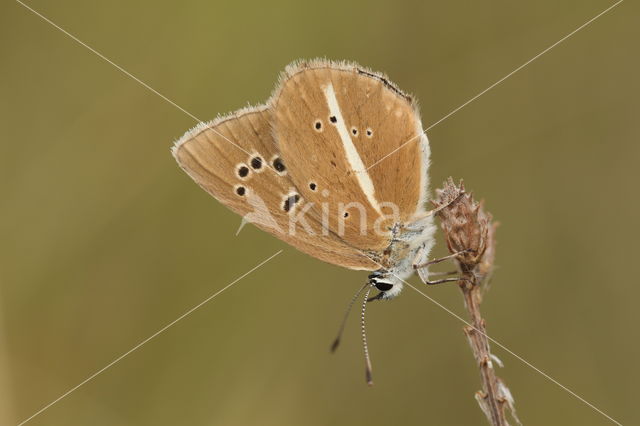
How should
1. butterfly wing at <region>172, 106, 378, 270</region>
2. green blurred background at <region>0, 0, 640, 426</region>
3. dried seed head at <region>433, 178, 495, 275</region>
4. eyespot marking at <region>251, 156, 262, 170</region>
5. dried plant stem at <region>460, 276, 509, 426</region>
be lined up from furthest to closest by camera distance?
green blurred background at <region>0, 0, 640, 426</region> < eyespot marking at <region>251, 156, 262, 170</region> < butterfly wing at <region>172, 106, 378, 270</region> < dried seed head at <region>433, 178, 495, 275</region> < dried plant stem at <region>460, 276, 509, 426</region>

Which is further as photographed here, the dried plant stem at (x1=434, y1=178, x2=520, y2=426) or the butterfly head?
the butterfly head

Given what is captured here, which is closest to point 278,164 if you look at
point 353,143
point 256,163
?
point 256,163

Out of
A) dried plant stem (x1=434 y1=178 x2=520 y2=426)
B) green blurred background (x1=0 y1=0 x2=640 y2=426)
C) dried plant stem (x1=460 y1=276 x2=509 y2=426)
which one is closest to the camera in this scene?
dried plant stem (x1=460 y1=276 x2=509 y2=426)

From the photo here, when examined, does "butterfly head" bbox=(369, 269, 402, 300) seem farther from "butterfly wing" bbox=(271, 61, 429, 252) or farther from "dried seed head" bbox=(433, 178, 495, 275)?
"dried seed head" bbox=(433, 178, 495, 275)

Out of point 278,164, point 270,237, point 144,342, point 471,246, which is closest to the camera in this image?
point 471,246

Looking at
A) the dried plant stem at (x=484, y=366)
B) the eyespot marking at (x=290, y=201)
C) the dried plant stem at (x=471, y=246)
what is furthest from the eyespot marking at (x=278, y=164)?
the dried plant stem at (x=484, y=366)

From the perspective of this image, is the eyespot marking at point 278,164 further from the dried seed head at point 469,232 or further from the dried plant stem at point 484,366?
the dried plant stem at point 484,366

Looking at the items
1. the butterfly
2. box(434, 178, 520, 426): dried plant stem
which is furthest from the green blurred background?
box(434, 178, 520, 426): dried plant stem

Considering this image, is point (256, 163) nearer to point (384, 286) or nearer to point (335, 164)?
point (335, 164)
